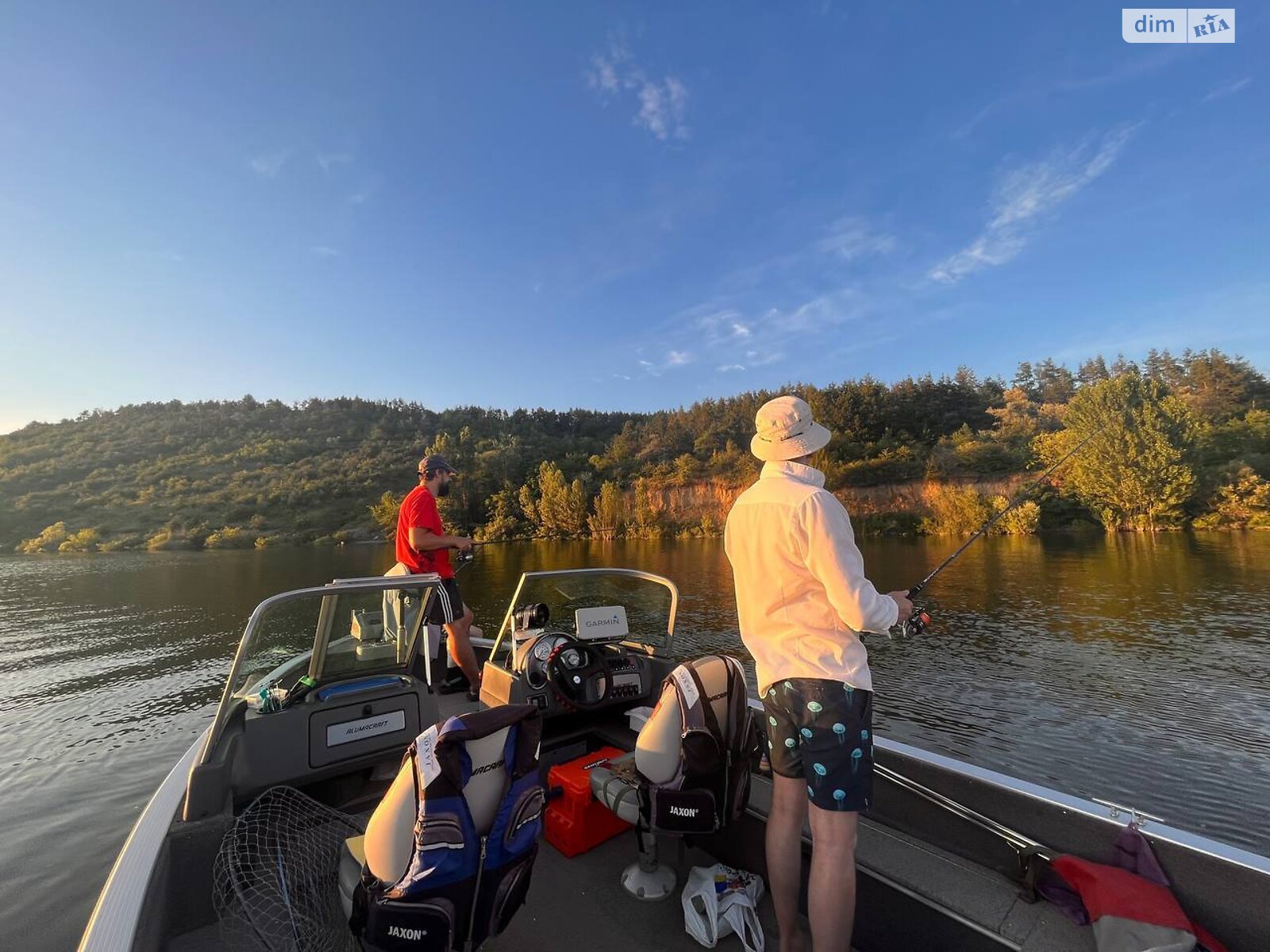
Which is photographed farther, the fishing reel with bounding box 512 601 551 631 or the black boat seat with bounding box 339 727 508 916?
the fishing reel with bounding box 512 601 551 631

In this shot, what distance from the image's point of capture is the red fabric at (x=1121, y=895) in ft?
5.29

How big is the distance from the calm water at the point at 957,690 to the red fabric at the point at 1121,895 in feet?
18.3

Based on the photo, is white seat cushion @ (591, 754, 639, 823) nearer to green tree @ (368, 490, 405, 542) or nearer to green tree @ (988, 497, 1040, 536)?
green tree @ (988, 497, 1040, 536)

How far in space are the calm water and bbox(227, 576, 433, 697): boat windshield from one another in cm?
326

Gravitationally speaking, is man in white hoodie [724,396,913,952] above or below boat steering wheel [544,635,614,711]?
above

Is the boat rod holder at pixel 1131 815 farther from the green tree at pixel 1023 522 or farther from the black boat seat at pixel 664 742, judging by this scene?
the green tree at pixel 1023 522

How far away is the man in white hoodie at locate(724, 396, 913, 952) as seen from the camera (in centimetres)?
167

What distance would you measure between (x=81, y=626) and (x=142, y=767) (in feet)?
46.7

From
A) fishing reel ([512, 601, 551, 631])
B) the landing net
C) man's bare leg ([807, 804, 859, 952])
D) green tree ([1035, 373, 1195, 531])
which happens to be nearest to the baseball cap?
fishing reel ([512, 601, 551, 631])

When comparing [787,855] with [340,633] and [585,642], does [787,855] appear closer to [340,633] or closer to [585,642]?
[585,642]

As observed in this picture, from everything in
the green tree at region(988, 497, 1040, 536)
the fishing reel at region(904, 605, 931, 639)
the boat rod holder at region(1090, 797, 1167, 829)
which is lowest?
the green tree at region(988, 497, 1040, 536)

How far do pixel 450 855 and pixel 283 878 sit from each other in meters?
0.86

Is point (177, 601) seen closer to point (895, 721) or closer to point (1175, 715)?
point (895, 721)

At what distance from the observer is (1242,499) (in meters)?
37.5
